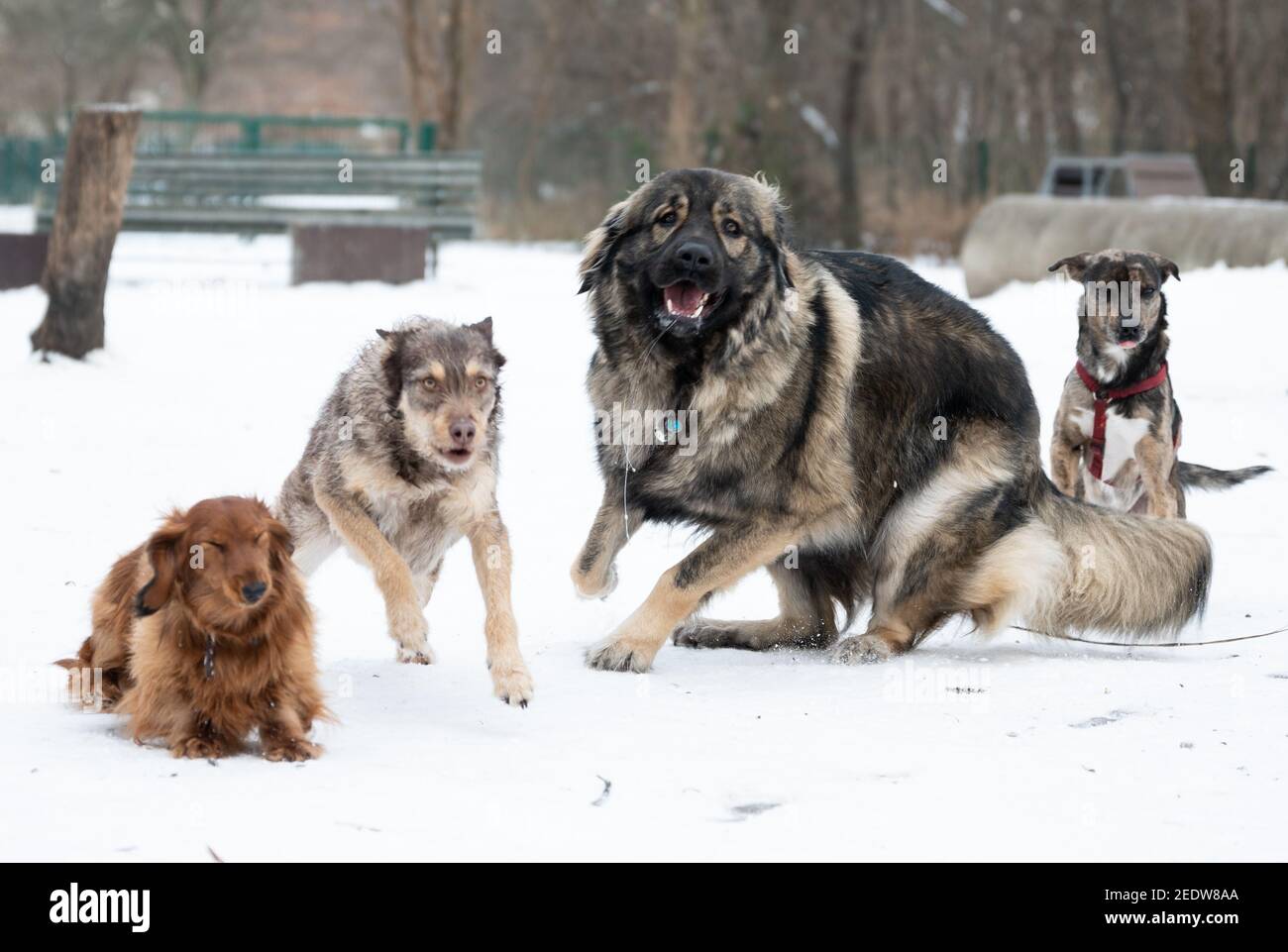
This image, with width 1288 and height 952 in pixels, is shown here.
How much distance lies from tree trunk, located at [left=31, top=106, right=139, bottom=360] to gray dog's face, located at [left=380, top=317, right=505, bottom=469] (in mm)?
7832

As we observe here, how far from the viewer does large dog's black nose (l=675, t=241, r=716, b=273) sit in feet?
17.8

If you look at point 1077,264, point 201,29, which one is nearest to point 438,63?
point 201,29

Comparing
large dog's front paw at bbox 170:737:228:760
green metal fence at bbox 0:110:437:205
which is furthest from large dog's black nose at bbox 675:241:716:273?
green metal fence at bbox 0:110:437:205

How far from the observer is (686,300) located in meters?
→ 5.56

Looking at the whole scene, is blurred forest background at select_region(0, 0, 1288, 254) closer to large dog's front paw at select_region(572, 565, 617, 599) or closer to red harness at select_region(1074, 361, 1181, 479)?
red harness at select_region(1074, 361, 1181, 479)

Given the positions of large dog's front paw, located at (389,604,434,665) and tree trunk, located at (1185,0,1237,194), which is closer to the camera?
large dog's front paw, located at (389,604,434,665)

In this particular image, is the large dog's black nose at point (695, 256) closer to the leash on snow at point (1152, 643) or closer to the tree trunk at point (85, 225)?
the leash on snow at point (1152, 643)

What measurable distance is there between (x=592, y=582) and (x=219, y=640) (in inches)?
75.7

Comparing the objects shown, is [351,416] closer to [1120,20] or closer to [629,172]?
[629,172]

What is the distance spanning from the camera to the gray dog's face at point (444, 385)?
5.15m

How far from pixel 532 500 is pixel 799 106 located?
29377mm

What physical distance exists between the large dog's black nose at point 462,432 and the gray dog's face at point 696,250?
0.93m

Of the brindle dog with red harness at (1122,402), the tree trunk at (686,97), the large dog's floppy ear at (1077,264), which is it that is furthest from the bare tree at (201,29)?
the brindle dog with red harness at (1122,402)

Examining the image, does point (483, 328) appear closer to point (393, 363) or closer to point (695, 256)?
point (393, 363)
